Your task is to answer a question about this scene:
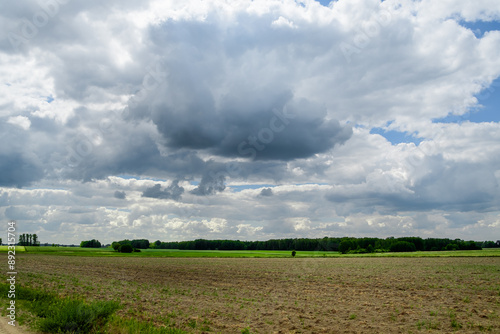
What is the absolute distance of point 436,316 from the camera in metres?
20.7

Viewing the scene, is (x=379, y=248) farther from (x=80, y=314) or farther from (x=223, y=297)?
(x=80, y=314)

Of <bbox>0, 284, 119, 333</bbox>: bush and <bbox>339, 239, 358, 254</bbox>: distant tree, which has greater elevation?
<bbox>0, 284, 119, 333</bbox>: bush

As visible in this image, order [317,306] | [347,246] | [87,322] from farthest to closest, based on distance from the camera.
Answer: [347,246]
[317,306]
[87,322]

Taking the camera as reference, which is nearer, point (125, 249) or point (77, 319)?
point (77, 319)

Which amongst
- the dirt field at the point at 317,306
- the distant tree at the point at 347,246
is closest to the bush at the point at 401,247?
the distant tree at the point at 347,246

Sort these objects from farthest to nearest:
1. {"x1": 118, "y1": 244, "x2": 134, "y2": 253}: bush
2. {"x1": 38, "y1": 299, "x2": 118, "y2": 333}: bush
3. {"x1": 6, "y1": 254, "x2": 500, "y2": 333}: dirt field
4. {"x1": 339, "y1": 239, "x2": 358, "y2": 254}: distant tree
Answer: {"x1": 339, "y1": 239, "x2": 358, "y2": 254}: distant tree
{"x1": 118, "y1": 244, "x2": 134, "y2": 253}: bush
{"x1": 6, "y1": 254, "x2": 500, "y2": 333}: dirt field
{"x1": 38, "y1": 299, "x2": 118, "y2": 333}: bush

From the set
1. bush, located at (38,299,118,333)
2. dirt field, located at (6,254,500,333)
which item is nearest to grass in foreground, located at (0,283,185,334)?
bush, located at (38,299,118,333)

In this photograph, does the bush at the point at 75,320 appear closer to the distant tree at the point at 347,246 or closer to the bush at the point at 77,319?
the bush at the point at 77,319

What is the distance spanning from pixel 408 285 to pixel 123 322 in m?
27.8

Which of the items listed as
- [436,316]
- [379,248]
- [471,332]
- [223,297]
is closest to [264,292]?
[223,297]

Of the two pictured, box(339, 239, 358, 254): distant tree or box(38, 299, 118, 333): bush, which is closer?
Result: box(38, 299, 118, 333): bush

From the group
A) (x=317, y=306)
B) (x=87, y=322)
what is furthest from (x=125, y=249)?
(x=87, y=322)

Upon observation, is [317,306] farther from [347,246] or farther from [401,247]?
[401,247]

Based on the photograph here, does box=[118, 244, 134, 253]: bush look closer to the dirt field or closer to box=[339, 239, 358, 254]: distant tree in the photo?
box=[339, 239, 358, 254]: distant tree
